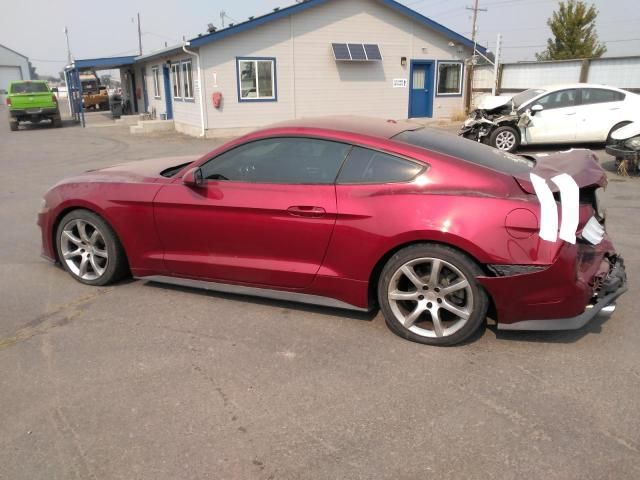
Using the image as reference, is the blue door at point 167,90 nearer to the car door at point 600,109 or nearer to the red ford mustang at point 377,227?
the car door at point 600,109

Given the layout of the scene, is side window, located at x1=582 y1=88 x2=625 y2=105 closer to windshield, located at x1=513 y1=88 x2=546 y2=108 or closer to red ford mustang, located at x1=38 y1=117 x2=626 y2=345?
windshield, located at x1=513 y1=88 x2=546 y2=108

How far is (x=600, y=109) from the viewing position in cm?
1188

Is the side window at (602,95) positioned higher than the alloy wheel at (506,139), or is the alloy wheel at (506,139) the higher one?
the side window at (602,95)

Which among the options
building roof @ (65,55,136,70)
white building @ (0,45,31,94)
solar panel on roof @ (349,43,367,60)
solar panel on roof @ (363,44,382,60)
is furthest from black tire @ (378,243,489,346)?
white building @ (0,45,31,94)

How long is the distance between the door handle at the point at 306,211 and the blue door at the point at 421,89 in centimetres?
1830

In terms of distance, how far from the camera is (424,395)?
9.89 feet

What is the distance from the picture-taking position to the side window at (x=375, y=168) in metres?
3.55

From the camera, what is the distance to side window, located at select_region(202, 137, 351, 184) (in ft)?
12.3

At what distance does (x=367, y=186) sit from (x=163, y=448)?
6.70 ft

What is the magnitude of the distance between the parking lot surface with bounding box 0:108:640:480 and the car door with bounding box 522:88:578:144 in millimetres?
8233

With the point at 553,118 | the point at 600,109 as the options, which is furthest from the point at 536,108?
the point at 600,109

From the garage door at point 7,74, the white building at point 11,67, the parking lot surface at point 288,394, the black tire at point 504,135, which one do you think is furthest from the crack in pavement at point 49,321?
the garage door at point 7,74

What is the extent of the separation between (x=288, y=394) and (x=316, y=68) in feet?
56.4

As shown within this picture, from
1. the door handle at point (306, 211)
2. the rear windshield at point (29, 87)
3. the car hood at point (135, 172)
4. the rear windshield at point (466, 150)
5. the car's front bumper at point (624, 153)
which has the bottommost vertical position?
the car's front bumper at point (624, 153)
